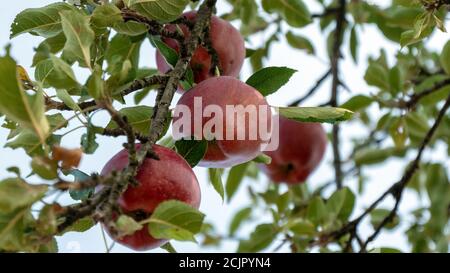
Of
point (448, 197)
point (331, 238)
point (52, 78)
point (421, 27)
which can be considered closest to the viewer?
point (52, 78)

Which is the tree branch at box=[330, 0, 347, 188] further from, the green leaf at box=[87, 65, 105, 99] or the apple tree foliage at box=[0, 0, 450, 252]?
the green leaf at box=[87, 65, 105, 99]

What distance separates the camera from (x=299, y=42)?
2.60 m

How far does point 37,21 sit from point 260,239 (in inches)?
45.2

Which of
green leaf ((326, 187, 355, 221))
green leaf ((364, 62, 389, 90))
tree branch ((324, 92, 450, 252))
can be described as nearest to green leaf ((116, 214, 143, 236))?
tree branch ((324, 92, 450, 252))

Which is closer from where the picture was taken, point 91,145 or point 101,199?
point 101,199

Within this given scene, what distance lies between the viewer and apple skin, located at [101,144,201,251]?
1.07 m

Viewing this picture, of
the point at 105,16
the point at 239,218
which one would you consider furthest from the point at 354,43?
the point at 105,16

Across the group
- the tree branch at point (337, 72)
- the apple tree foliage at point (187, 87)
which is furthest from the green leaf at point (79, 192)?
the tree branch at point (337, 72)

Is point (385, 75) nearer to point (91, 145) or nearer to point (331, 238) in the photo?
point (331, 238)

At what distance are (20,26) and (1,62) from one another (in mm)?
471

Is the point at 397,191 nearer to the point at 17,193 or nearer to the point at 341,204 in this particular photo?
the point at 341,204

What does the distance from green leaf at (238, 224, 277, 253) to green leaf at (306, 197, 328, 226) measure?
0.15 meters

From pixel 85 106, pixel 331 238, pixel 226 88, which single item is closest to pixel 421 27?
Result: pixel 226 88
